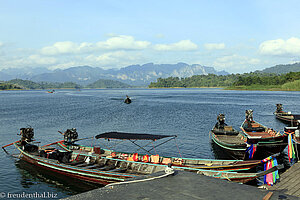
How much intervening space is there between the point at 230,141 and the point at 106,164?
18.3 m

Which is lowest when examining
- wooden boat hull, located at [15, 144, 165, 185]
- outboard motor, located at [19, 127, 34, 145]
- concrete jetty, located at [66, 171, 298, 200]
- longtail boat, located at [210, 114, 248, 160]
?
wooden boat hull, located at [15, 144, 165, 185]

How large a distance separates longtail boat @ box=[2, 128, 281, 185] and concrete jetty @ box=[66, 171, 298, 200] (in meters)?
9.80

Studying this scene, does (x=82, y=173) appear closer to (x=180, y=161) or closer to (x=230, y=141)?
(x=180, y=161)

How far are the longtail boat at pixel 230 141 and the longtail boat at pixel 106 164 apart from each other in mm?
6917

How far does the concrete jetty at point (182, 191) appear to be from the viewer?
805cm

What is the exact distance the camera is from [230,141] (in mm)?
33125

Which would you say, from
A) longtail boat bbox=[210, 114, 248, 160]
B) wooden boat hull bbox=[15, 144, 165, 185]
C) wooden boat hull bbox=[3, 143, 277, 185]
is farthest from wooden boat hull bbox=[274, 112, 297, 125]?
wooden boat hull bbox=[15, 144, 165, 185]

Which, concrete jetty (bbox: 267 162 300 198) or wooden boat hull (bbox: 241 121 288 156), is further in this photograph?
wooden boat hull (bbox: 241 121 288 156)

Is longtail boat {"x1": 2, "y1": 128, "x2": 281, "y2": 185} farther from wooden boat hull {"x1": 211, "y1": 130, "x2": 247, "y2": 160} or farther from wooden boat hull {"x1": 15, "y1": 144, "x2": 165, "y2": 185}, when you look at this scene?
wooden boat hull {"x1": 211, "y1": 130, "x2": 247, "y2": 160}

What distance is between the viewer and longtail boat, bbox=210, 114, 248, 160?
28766mm

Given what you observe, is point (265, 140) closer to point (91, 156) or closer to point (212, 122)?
point (91, 156)

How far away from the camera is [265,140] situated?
89.8ft

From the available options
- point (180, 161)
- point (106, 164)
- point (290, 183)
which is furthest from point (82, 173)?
point (290, 183)

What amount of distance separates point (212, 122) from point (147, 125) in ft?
53.6
